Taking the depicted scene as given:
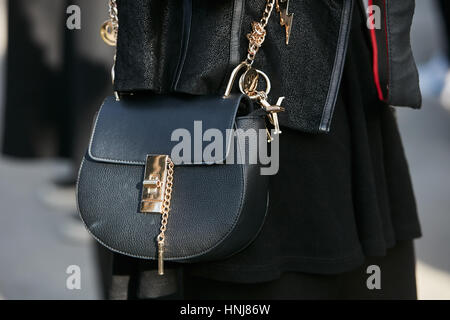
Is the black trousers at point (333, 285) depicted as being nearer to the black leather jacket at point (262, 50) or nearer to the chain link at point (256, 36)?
the black leather jacket at point (262, 50)

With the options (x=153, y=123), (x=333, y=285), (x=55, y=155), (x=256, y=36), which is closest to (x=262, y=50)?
(x=256, y=36)

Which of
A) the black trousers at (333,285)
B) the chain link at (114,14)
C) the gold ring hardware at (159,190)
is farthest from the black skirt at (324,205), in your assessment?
the chain link at (114,14)

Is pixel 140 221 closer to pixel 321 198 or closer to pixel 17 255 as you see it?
pixel 321 198

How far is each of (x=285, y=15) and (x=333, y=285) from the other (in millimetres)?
499

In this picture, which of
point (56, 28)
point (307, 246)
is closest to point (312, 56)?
point (307, 246)

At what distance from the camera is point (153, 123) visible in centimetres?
101

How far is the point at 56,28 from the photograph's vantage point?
2.44 m

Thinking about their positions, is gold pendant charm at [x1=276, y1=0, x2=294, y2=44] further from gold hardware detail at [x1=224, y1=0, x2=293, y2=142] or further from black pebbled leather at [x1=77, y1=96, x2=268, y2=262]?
black pebbled leather at [x1=77, y1=96, x2=268, y2=262]

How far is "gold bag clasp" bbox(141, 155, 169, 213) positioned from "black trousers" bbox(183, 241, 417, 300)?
0.22 metres

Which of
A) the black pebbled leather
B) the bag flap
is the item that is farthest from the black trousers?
the bag flap

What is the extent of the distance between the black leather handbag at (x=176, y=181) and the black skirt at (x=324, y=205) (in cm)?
7

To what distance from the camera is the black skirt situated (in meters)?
1.06

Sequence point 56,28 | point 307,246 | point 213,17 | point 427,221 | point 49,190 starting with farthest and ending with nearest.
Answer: point 49,190, point 427,221, point 56,28, point 307,246, point 213,17

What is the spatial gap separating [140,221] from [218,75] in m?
0.27
